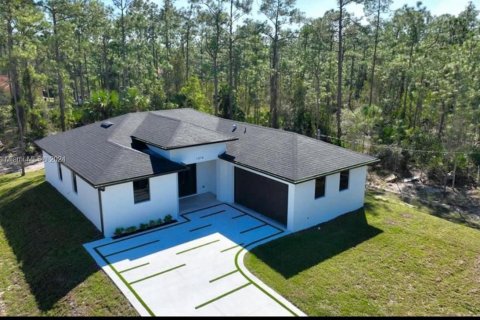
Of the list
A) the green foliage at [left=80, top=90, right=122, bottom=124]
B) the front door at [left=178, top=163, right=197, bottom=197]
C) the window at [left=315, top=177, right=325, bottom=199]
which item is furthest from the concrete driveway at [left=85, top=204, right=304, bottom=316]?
the green foliage at [left=80, top=90, right=122, bottom=124]

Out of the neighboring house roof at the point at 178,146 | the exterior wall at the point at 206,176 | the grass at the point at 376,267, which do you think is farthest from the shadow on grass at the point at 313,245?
the exterior wall at the point at 206,176

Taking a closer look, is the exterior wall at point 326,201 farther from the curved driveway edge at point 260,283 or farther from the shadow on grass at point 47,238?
the shadow on grass at point 47,238

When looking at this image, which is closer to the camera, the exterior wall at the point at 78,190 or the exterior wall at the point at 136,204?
the exterior wall at the point at 136,204

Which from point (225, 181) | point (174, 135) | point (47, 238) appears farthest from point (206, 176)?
point (47, 238)

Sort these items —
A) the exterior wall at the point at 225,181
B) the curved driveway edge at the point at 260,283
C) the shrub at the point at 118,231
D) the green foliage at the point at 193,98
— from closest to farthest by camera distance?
the curved driveway edge at the point at 260,283 < the shrub at the point at 118,231 < the exterior wall at the point at 225,181 < the green foliage at the point at 193,98

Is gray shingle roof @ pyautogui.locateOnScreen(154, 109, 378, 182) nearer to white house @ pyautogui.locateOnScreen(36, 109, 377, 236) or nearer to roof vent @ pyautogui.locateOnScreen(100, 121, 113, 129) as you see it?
white house @ pyautogui.locateOnScreen(36, 109, 377, 236)

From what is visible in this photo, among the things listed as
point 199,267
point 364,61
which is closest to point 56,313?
point 199,267
